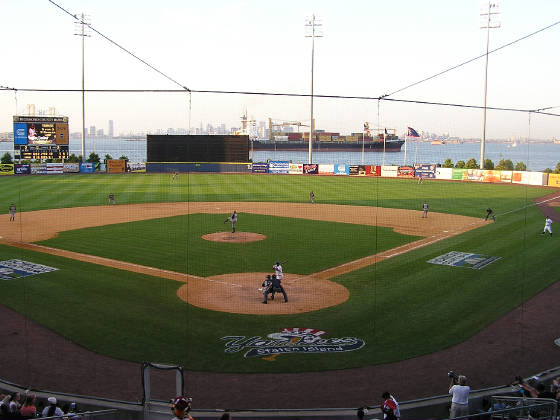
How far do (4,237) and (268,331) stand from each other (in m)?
17.8

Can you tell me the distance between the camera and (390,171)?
6650 centimetres

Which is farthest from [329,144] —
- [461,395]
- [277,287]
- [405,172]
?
[461,395]

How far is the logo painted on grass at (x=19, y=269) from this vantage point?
60.4 feet

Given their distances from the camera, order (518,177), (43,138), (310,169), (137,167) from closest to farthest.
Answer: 1. (43,138)
2. (518,177)
3. (137,167)
4. (310,169)

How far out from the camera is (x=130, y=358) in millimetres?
11656

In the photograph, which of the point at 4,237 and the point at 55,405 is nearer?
the point at 55,405

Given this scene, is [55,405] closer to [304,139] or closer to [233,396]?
[233,396]

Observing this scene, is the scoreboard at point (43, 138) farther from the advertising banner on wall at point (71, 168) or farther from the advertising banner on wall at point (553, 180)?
the advertising banner on wall at point (553, 180)

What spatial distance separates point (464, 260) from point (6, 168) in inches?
2111

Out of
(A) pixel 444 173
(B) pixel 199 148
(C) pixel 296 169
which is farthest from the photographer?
(C) pixel 296 169

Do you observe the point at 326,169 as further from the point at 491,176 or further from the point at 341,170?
the point at 491,176

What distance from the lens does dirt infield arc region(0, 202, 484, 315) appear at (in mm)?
15930

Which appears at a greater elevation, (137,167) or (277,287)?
(137,167)

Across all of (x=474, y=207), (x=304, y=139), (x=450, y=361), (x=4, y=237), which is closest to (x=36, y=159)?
(x=4, y=237)
